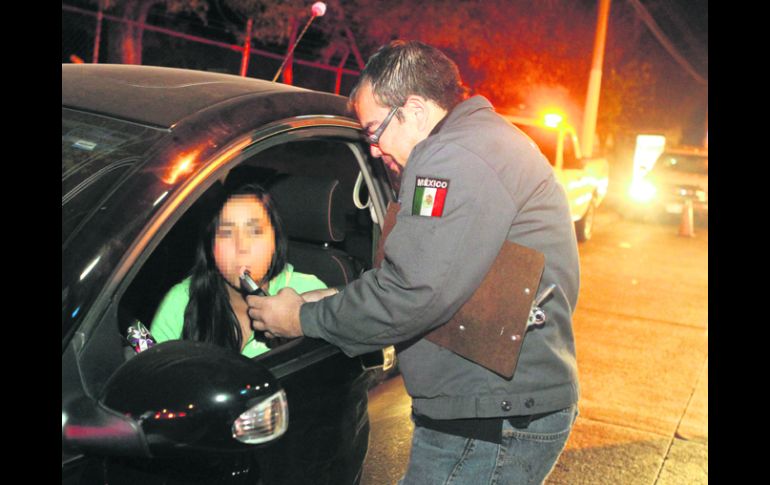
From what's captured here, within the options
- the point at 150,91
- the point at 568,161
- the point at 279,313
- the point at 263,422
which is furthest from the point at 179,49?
the point at 263,422

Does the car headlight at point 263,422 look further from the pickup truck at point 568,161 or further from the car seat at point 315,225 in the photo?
the pickup truck at point 568,161

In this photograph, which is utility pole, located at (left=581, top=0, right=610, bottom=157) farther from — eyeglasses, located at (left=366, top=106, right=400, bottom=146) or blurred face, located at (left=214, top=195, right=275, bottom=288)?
eyeglasses, located at (left=366, top=106, right=400, bottom=146)

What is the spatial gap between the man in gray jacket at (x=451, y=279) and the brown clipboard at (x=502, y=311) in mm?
31

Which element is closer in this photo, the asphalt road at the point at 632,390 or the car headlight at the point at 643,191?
the asphalt road at the point at 632,390

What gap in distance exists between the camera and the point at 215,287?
8.62ft

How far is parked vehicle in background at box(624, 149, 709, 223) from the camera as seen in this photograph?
1670 cm

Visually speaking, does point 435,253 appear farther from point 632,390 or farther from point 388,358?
point 632,390

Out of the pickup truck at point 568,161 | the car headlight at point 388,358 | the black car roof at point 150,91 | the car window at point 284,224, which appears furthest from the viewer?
the pickup truck at point 568,161

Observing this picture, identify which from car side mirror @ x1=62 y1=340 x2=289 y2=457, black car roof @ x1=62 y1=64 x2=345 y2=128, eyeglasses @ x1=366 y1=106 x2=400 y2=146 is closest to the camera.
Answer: car side mirror @ x1=62 y1=340 x2=289 y2=457

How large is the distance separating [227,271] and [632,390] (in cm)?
426

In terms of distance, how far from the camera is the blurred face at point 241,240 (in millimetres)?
2633

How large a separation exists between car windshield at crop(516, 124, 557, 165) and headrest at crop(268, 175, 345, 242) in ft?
30.2

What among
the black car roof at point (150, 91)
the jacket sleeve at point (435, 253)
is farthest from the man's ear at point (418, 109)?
the black car roof at point (150, 91)

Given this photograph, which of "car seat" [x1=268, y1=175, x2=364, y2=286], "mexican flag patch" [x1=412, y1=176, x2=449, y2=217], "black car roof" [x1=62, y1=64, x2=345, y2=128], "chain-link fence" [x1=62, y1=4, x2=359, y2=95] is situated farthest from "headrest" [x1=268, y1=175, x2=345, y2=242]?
"chain-link fence" [x1=62, y1=4, x2=359, y2=95]
